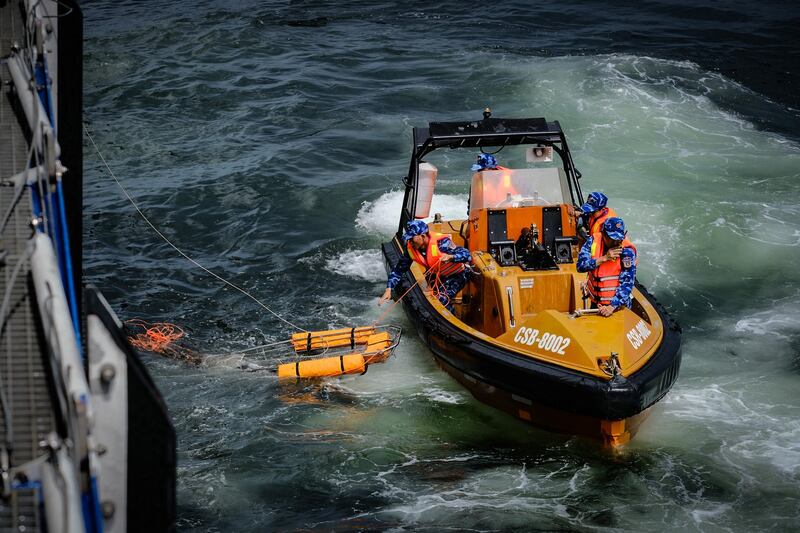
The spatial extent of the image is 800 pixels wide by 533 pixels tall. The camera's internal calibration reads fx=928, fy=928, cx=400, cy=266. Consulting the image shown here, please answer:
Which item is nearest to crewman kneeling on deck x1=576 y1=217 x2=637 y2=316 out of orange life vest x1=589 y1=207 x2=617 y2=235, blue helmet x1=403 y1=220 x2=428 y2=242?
orange life vest x1=589 y1=207 x2=617 y2=235

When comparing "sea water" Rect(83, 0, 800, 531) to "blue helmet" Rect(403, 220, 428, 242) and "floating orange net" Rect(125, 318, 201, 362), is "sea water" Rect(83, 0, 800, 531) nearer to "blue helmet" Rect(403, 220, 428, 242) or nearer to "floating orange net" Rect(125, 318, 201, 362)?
"floating orange net" Rect(125, 318, 201, 362)

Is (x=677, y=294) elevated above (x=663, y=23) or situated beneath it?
situated beneath

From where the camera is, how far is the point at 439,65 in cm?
2102

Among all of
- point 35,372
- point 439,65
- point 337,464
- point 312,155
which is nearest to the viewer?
point 35,372

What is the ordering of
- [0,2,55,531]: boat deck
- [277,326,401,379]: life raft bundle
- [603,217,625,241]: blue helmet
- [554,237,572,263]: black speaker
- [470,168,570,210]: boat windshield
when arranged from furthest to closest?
[470,168,570,210]: boat windshield < [554,237,572,263]: black speaker < [277,326,401,379]: life raft bundle < [603,217,625,241]: blue helmet < [0,2,55,531]: boat deck

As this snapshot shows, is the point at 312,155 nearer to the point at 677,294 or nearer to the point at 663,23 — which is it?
the point at 677,294

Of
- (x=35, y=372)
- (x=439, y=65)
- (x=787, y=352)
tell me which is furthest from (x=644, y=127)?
(x=35, y=372)

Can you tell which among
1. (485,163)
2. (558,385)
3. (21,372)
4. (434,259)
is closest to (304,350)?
(434,259)

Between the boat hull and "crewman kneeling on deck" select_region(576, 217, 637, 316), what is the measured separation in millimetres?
554

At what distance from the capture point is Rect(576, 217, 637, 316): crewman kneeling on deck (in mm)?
8273

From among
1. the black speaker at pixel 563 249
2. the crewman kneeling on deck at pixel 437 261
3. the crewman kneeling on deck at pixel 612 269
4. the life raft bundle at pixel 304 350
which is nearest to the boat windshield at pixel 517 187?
the black speaker at pixel 563 249

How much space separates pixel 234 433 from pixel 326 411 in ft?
3.05

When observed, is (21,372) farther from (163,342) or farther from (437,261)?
(163,342)

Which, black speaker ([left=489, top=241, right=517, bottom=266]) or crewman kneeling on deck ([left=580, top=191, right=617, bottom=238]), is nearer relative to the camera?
crewman kneeling on deck ([left=580, top=191, right=617, bottom=238])
